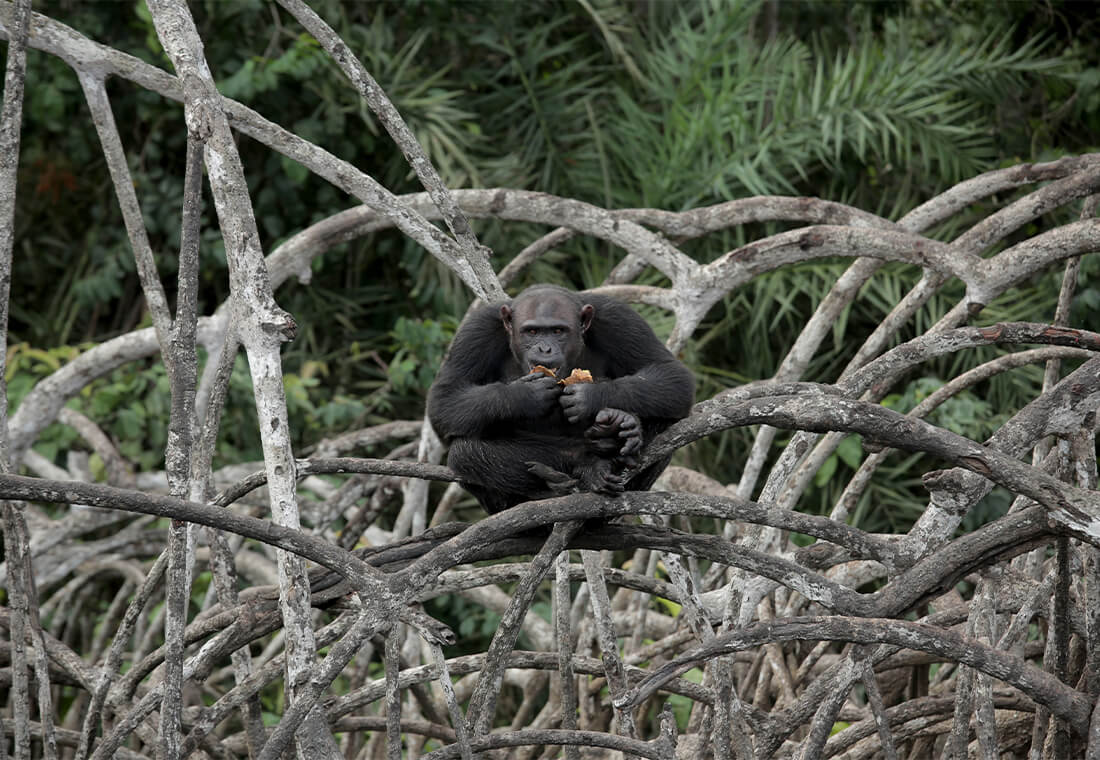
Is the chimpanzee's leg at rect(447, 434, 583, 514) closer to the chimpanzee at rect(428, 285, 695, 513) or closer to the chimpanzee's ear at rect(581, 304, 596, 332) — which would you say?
the chimpanzee at rect(428, 285, 695, 513)

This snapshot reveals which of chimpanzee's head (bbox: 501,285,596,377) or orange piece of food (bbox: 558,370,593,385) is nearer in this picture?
orange piece of food (bbox: 558,370,593,385)

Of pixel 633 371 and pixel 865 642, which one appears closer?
pixel 865 642

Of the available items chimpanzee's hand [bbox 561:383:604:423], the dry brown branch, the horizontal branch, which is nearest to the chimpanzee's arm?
chimpanzee's hand [bbox 561:383:604:423]

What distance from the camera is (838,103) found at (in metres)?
7.68

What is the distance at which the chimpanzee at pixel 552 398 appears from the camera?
339 cm

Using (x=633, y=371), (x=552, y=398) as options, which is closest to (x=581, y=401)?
(x=552, y=398)

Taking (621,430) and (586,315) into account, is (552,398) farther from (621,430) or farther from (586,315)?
(586,315)

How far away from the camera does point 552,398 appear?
11.7 ft

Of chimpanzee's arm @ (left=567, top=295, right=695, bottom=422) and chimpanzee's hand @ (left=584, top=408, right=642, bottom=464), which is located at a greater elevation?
chimpanzee's arm @ (left=567, top=295, right=695, bottom=422)

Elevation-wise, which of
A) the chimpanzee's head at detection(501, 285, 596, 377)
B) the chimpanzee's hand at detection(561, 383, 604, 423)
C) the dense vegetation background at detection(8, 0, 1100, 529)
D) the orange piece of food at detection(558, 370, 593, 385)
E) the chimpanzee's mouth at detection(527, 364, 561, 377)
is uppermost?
the dense vegetation background at detection(8, 0, 1100, 529)

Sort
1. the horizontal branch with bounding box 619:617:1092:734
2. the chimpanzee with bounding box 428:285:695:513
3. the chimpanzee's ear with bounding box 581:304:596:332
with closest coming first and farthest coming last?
the horizontal branch with bounding box 619:617:1092:734 < the chimpanzee with bounding box 428:285:695:513 < the chimpanzee's ear with bounding box 581:304:596:332

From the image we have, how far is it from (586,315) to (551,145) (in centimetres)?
471

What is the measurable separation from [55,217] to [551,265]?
3.65m

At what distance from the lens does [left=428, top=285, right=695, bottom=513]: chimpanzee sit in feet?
11.1
